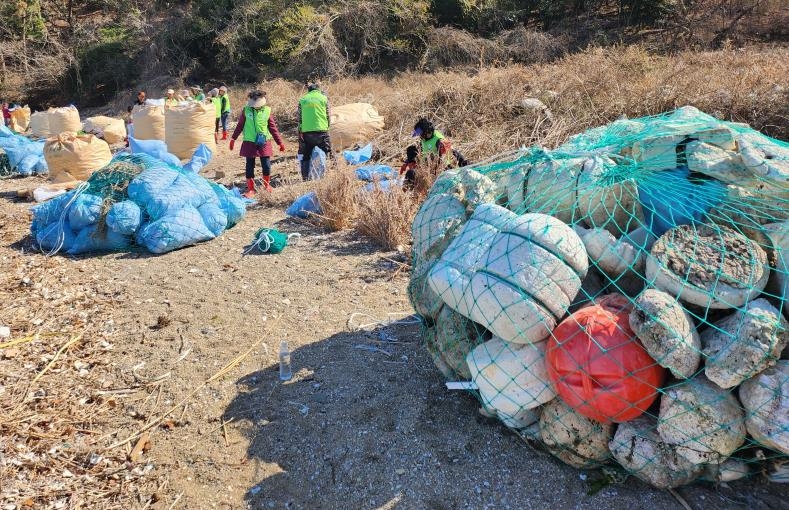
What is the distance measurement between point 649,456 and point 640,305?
23.6 inches

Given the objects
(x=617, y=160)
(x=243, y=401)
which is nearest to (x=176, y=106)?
(x=243, y=401)

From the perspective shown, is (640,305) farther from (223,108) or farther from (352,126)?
(223,108)

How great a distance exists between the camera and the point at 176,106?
30.9 feet

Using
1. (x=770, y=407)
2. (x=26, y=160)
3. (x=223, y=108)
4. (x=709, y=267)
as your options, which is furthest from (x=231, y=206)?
(x=223, y=108)

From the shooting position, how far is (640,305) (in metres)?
2.15

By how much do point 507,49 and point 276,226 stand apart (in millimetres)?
10860

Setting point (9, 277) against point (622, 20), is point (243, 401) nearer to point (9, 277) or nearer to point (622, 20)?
→ point (9, 277)

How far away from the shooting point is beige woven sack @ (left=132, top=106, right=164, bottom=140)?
1018 cm

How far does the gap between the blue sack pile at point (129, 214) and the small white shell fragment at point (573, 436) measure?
4009 mm

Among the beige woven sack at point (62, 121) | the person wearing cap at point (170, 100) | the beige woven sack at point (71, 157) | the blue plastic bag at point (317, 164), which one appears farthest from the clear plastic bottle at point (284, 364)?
the beige woven sack at point (62, 121)

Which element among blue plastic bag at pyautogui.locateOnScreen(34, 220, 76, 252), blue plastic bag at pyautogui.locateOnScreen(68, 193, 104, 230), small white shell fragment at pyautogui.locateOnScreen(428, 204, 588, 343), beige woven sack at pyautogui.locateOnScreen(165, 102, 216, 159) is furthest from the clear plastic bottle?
beige woven sack at pyautogui.locateOnScreen(165, 102, 216, 159)

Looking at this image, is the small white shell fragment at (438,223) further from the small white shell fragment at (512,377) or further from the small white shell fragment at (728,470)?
the small white shell fragment at (728,470)

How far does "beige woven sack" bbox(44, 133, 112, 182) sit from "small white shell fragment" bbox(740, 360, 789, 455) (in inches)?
318

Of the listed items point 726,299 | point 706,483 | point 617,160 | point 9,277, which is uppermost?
point 617,160
